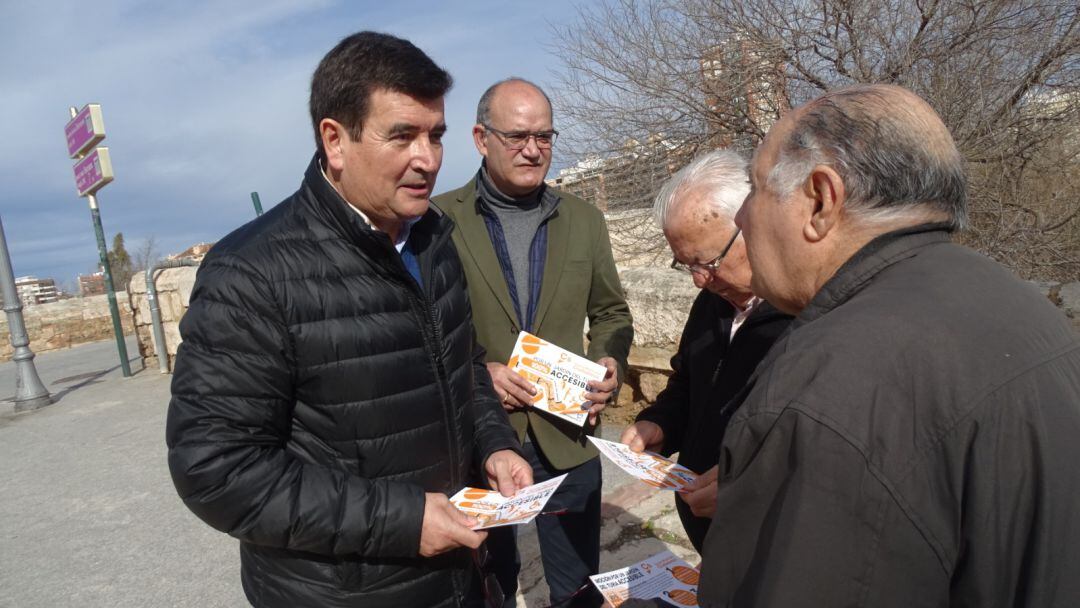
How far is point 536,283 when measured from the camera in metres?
2.90

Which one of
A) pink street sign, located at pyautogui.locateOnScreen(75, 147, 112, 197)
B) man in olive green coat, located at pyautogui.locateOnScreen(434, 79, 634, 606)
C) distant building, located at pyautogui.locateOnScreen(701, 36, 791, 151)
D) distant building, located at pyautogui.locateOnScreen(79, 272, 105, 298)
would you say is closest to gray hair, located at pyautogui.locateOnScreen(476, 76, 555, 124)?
man in olive green coat, located at pyautogui.locateOnScreen(434, 79, 634, 606)

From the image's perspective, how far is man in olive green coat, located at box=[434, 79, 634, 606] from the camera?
2816 millimetres

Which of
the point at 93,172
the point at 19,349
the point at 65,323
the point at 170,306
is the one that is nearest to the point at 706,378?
the point at 19,349

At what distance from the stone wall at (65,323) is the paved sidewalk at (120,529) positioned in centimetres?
832

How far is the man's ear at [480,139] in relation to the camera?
2927 mm

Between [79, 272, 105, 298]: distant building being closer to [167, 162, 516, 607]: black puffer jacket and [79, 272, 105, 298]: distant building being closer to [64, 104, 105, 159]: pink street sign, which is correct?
[64, 104, 105, 159]: pink street sign

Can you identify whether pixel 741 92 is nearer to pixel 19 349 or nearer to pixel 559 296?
pixel 559 296

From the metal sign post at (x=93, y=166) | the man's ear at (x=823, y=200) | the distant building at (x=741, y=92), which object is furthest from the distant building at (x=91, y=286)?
the man's ear at (x=823, y=200)

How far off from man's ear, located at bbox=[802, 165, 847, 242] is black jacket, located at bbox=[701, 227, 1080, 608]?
19 cm

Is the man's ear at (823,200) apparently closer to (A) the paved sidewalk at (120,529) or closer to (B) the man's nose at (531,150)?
(B) the man's nose at (531,150)

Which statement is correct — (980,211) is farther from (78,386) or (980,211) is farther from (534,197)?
(78,386)

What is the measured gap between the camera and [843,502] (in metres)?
0.92

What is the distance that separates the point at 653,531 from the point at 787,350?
119 inches

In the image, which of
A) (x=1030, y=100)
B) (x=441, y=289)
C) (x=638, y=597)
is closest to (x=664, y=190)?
(x=441, y=289)
